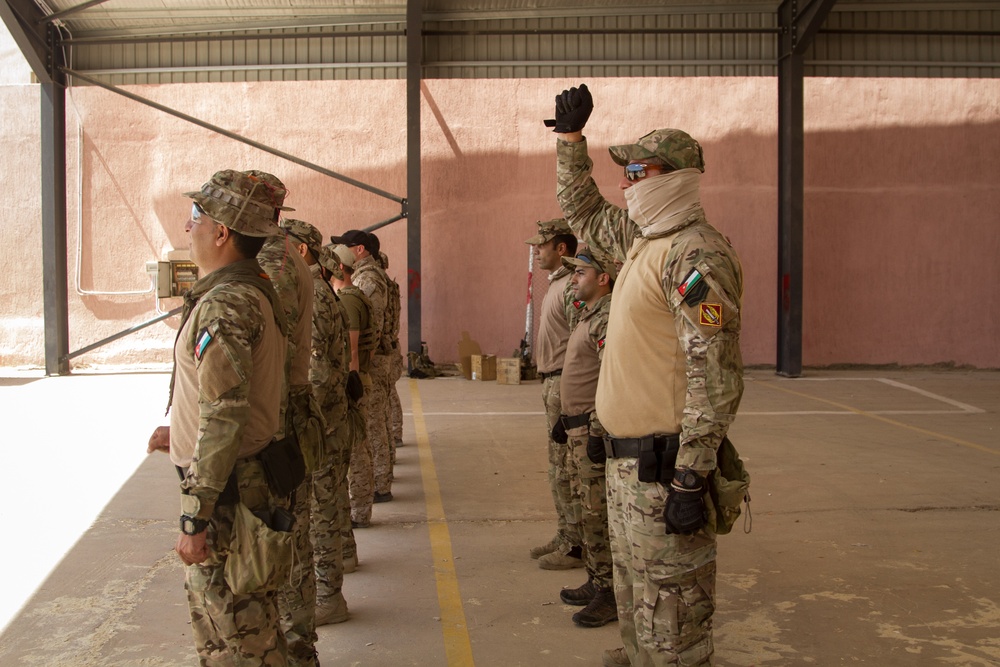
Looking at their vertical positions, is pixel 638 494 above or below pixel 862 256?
below

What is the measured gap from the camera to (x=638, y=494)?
3.15 metres

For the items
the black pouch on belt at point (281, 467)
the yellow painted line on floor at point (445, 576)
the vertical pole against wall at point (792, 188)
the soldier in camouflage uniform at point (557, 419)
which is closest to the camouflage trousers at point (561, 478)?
the soldier in camouflage uniform at point (557, 419)

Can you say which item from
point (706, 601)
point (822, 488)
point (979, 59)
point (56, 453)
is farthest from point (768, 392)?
point (706, 601)

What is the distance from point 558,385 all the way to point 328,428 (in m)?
1.41

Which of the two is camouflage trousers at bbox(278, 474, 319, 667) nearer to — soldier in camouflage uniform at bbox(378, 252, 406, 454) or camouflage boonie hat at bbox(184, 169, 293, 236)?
camouflage boonie hat at bbox(184, 169, 293, 236)

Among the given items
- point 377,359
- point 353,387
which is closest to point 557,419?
point 353,387

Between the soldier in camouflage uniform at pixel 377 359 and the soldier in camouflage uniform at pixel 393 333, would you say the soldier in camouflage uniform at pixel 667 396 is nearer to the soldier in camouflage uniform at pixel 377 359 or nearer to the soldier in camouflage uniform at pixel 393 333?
the soldier in camouflage uniform at pixel 377 359

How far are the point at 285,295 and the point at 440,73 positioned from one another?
12767 millimetres

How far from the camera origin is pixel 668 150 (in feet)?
10.8

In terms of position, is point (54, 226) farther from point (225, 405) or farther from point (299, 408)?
point (225, 405)

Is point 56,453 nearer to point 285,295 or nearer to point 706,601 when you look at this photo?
point 285,295

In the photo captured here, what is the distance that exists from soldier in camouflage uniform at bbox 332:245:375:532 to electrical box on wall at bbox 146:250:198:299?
9.15 m

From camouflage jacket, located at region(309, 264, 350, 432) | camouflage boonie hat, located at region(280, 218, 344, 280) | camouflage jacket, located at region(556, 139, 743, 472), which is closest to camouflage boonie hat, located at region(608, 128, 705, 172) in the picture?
camouflage jacket, located at region(556, 139, 743, 472)

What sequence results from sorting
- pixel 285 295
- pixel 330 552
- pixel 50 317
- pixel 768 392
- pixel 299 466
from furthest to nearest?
pixel 50 317 < pixel 768 392 < pixel 330 552 < pixel 285 295 < pixel 299 466
